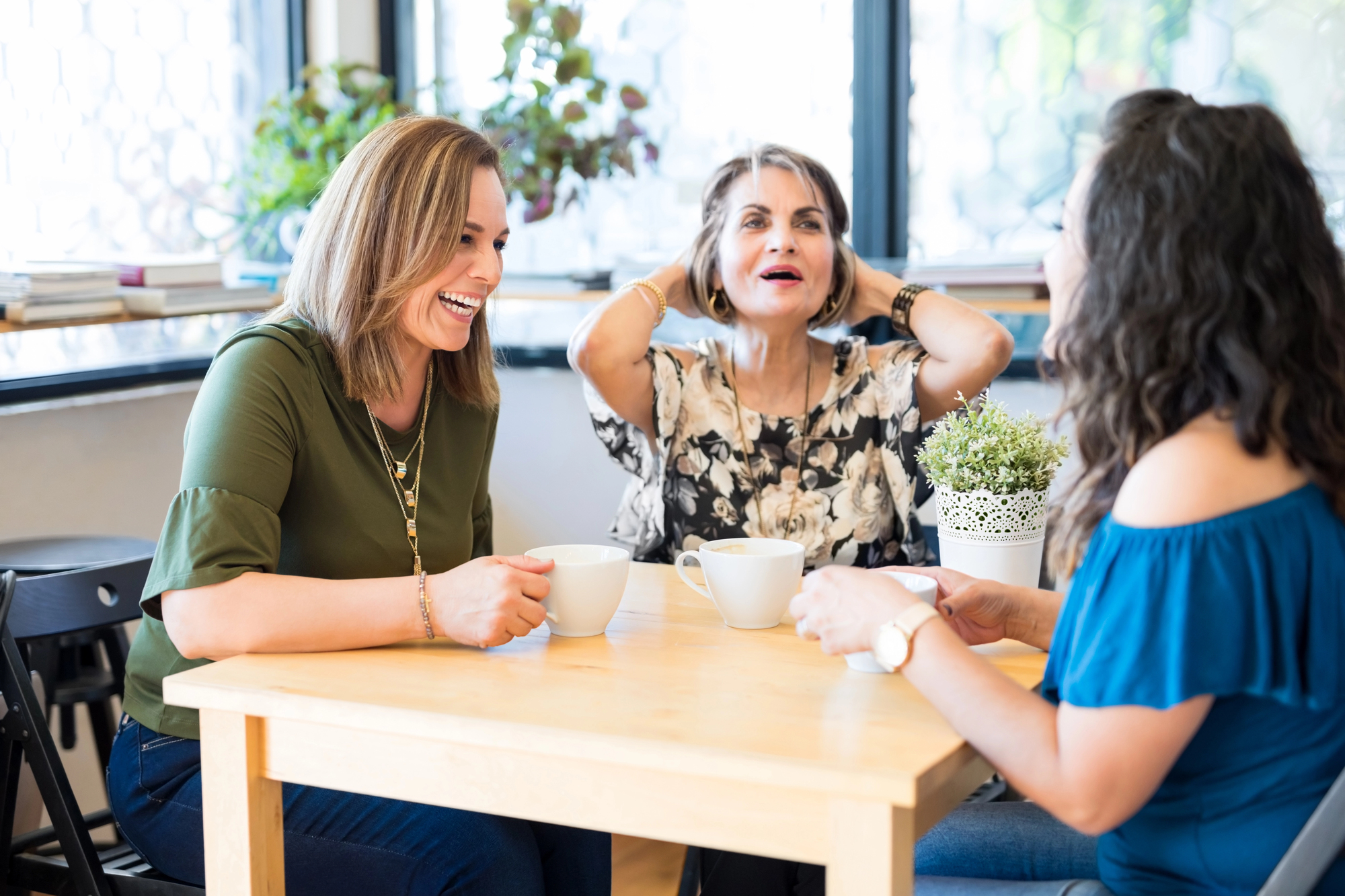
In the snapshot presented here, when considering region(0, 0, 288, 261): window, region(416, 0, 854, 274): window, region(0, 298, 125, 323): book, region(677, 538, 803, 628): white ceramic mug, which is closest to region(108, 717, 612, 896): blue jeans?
region(677, 538, 803, 628): white ceramic mug

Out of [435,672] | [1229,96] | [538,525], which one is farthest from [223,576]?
[1229,96]

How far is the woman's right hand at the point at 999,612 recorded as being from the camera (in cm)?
122

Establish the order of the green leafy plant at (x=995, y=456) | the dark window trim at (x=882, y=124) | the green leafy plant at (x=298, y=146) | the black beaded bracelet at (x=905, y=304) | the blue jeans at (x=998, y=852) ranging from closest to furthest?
the blue jeans at (x=998, y=852), the green leafy plant at (x=995, y=456), the black beaded bracelet at (x=905, y=304), the green leafy plant at (x=298, y=146), the dark window trim at (x=882, y=124)

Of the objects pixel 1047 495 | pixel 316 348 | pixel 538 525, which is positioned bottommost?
pixel 538 525

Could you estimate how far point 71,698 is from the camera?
2006 millimetres

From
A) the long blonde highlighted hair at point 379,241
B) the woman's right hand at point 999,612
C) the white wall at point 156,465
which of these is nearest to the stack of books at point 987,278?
the white wall at point 156,465

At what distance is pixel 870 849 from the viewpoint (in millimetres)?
897

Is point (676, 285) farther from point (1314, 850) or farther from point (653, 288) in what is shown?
point (1314, 850)

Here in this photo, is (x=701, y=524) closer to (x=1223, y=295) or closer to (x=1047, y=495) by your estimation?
(x=1047, y=495)

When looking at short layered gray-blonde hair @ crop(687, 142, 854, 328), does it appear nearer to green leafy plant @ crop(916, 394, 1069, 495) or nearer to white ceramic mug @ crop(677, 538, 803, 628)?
green leafy plant @ crop(916, 394, 1069, 495)

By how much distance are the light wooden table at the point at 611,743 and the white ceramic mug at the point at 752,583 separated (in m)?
0.02

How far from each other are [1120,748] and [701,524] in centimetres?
102

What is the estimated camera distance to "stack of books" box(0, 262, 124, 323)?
208 centimetres

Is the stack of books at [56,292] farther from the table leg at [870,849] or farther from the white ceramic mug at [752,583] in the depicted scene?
the table leg at [870,849]
